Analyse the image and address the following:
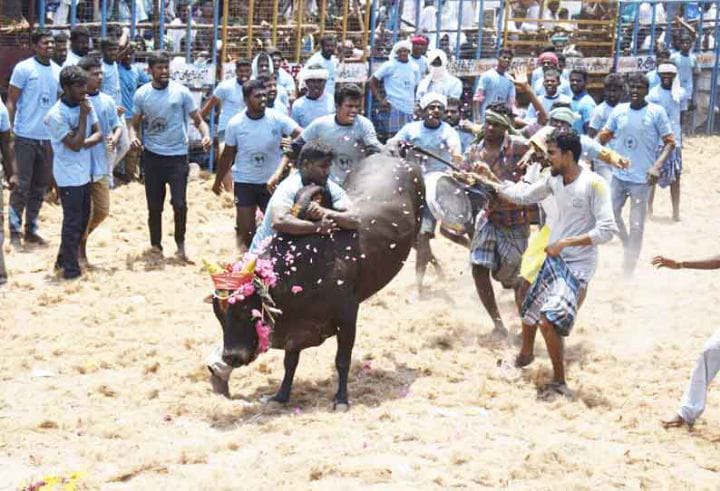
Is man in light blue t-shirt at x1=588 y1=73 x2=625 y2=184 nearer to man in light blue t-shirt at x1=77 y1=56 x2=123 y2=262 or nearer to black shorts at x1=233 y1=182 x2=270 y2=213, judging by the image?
black shorts at x1=233 y1=182 x2=270 y2=213

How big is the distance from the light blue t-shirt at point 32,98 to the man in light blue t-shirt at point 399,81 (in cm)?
600

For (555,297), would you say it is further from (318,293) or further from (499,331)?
(499,331)

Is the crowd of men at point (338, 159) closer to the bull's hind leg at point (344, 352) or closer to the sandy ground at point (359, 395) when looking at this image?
the sandy ground at point (359, 395)

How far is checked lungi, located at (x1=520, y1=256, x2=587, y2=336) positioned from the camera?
8.37m

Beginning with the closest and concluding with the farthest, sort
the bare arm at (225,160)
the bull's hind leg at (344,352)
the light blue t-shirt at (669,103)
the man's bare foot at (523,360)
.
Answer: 1. the bull's hind leg at (344,352)
2. the man's bare foot at (523,360)
3. the bare arm at (225,160)
4. the light blue t-shirt at (669,103)

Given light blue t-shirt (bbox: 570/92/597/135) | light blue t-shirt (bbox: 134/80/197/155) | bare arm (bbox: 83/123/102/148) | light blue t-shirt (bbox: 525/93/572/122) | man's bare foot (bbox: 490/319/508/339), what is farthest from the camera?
light blue t-shirt (bbox: 570/92/597/135)

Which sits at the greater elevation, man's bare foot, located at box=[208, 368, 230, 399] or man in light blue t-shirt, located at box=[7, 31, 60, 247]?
man in light blue t-shirt, located at box=[7, 31, 60, 247]

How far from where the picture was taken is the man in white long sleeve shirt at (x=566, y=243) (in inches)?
329

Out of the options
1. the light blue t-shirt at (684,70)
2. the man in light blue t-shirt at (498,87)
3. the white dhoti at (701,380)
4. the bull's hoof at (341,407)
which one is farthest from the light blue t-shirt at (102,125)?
the light blue t-shirt at (684,70)

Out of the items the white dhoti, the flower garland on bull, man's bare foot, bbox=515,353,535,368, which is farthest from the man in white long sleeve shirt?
the flower garland on bull

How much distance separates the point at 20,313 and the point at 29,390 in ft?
6.71

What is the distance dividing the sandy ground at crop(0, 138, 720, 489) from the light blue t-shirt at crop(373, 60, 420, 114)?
5.71 m

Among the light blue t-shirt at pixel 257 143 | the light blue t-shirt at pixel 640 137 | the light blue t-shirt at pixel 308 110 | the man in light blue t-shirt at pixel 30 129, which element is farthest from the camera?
the light blue t-shirt at pixel 308 110

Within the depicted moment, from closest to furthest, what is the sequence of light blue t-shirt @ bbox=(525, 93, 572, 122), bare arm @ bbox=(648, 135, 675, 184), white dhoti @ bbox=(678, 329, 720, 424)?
white dhoti @ bbox=(678, 329, 720, 424)
bare arm @ bbox=(648, 135, 675, 184)
light blue t-shirt @ bbox=(525, 93, 572, 122)
